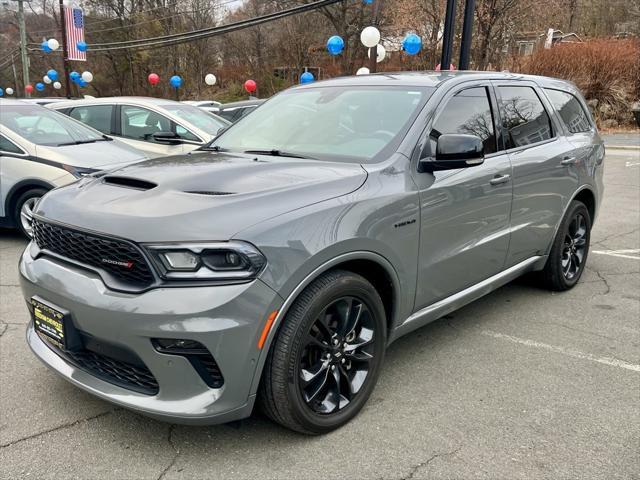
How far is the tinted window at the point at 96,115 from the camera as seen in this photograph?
884 centimetres

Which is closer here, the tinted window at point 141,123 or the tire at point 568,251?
the tire at point 568,251

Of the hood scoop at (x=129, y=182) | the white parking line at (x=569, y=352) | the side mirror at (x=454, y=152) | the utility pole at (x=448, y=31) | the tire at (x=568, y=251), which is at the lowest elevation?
the white parking line at (x=569, y=352)

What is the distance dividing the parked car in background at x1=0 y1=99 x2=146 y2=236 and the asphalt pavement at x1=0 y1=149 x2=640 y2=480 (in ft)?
8.24

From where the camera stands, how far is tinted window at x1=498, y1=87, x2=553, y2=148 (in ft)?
12.9

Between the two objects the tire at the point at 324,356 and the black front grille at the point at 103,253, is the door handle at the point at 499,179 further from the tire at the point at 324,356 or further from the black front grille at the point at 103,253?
the black front grille at the point at 103,253

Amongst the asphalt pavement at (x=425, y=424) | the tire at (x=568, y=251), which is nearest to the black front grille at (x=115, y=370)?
the asphalt pavement at (x=425, y=424)

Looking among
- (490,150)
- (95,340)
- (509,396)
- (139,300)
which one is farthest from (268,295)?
(490,150)

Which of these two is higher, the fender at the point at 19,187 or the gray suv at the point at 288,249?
the gray suv at the point at 288,249

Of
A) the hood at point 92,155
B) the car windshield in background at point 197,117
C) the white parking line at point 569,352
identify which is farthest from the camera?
the car windshield in background at point 197,117

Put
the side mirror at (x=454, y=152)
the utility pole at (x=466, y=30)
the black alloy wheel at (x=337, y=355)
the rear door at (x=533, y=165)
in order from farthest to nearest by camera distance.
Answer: the utility pole at (x=466, y=30) < the rear door at (x=533, y=165) < the side mirror at (x=454, y=152) < the black alloy wheel at (x=337, y=355)

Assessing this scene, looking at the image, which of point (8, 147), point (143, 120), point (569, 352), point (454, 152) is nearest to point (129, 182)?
point (454, 152)

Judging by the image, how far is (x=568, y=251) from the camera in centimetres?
489

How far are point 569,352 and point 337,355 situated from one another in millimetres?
1919

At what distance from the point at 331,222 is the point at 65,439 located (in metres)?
1.69
